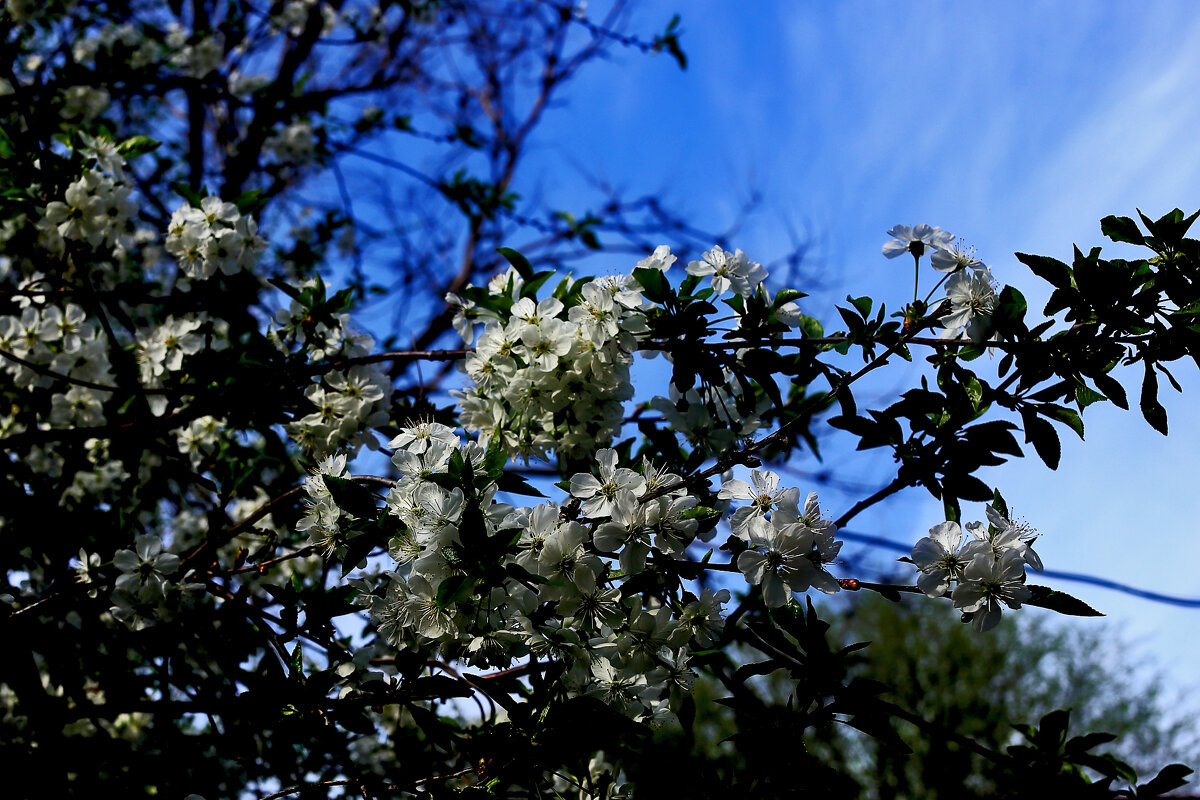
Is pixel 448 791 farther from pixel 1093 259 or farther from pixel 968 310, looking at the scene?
pixel 1093 259

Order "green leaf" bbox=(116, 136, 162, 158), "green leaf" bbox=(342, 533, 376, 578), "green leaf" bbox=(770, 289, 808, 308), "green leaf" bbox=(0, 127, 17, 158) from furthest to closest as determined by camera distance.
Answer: "green leaf" bbox=(116, 136, 162, 158)
"green leaf" bbox=(0, 127, 17, 158)
"green leaf" bbox=(770, 289, 808, 308)
"green leaf" bbox=(342, 533, 376, 578)

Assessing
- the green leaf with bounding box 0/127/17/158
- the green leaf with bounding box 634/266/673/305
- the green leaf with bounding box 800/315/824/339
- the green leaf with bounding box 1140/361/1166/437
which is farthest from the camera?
the green leaf with bounding box 0/127/17/158

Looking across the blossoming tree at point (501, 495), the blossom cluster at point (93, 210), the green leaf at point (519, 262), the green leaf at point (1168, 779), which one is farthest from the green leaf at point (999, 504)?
the blossom cluster at point (93, 210)

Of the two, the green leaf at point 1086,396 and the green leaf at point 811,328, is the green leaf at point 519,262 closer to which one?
the green leaf at point 811,328

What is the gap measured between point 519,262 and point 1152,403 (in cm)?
146

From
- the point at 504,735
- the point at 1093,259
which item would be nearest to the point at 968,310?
the point at 1093,259

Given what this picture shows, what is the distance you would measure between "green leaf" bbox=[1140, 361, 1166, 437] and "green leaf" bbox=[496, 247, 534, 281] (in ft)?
4.63

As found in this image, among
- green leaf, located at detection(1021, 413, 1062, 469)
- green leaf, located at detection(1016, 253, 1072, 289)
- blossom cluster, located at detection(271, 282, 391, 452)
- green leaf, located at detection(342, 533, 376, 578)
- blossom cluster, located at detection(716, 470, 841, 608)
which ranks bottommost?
blossom cluster, located at detection(716, 470, 841, 608)

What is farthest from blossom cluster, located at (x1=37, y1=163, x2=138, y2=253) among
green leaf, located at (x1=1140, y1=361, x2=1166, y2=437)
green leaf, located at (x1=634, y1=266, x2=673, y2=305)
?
green leaf, located at (x1=1140, y1=361, x2=1166, y2=437)

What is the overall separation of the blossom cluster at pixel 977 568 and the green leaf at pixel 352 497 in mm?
1010

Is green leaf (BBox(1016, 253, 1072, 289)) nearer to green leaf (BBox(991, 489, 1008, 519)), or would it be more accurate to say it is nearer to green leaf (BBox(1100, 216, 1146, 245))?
green leaf (BBox(1100, 216, 1146, 245))

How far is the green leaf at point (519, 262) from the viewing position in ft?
6.80

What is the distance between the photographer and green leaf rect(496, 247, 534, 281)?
2072 millimetres

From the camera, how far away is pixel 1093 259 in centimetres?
165
